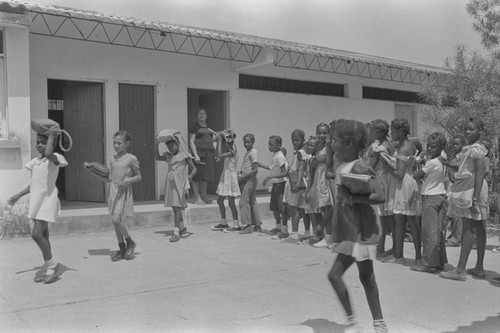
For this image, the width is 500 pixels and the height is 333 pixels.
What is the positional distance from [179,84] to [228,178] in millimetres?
3363

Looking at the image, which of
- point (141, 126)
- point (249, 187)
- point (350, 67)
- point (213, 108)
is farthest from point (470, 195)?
point (350, 67)

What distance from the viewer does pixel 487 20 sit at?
37.5ft

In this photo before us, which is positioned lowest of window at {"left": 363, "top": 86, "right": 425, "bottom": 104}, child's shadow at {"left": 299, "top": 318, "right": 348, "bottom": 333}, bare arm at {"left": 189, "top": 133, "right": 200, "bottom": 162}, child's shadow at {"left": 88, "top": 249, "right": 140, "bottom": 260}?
child's shadow at {"left": 299, "top": 318, "right": 348, "bottom": 333}

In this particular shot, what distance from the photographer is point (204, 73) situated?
36.6ft

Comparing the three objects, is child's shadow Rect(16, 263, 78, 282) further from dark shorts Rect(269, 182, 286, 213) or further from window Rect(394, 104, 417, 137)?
window Rect(394, 104, 417, 137)

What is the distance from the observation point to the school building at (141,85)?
785cm

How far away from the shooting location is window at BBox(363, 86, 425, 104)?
14594 mm

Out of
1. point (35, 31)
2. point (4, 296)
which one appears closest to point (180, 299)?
point (4, 296)

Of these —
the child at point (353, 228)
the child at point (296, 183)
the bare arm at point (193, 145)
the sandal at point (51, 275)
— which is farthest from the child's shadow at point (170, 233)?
the child at point (353, 228)

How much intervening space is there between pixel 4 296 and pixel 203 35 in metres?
5.90

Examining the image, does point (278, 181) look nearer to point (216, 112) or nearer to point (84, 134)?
point (216, 112)

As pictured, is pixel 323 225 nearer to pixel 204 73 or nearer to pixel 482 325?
pixel 482 325

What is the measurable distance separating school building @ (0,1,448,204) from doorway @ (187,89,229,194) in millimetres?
25

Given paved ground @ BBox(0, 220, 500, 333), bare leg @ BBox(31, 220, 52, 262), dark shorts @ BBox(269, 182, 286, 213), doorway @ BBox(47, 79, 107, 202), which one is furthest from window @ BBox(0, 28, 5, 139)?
dark shorts @ BBox(269, 182, 286, 213)
